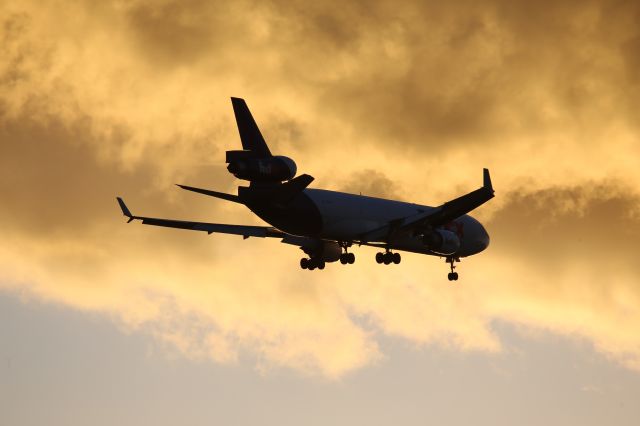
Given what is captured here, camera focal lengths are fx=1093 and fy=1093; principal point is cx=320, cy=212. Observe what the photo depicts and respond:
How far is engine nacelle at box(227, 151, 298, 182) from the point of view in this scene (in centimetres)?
5966

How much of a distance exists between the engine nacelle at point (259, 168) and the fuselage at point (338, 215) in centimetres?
235

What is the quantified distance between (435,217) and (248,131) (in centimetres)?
1347

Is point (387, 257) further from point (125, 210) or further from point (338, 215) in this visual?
point (125, 210)

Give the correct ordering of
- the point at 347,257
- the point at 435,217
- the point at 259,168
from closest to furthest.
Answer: the point at 259,168, the point at 435,217, the point at 347,257

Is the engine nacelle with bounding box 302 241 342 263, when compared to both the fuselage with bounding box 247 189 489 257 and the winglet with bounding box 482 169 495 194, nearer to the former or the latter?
the fuselage with bounding box 247 189 489 257

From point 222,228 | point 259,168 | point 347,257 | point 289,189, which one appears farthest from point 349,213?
point 222,228

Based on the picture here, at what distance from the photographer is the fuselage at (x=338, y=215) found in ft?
207

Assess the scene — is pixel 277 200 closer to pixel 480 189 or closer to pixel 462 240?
pixel 480 189

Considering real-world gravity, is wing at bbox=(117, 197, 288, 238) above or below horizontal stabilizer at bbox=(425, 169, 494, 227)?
above

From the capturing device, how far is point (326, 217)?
64.6m

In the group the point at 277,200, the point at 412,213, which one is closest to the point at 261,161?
the point at 277,200

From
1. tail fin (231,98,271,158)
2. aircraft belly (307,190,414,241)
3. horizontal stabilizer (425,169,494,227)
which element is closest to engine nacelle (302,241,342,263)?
aircraft belly (307,190,414,241)

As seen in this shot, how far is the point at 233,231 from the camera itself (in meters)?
73.3

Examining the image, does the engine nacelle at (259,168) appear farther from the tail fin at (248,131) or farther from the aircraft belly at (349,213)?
the aircraft belly at (349,213)
